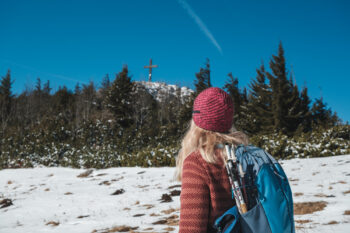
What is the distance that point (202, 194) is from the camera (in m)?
1.17

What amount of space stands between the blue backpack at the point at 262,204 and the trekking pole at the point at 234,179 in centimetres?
3

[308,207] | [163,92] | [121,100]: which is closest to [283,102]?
[121,100]

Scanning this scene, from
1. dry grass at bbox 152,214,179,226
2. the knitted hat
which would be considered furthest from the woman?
dry grass at bbox 152,214,179,226

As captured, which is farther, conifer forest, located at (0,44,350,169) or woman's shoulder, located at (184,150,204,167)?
conifer forest, located at (0,44,350,169)

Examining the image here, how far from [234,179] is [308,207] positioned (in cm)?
374

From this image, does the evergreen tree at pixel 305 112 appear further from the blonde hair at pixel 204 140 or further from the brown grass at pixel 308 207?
the blonde hair at pixel 204 140

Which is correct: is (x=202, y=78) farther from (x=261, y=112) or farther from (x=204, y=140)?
(x=204, y=140)

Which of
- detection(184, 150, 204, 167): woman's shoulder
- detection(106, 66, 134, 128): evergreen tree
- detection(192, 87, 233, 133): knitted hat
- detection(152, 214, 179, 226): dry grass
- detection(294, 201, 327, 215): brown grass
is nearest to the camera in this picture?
detection(184, 150, 204, 167): woman's shoulder

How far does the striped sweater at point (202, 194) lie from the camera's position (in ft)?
3.78

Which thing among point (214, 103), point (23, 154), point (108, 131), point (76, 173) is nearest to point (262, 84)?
point (108, 131)

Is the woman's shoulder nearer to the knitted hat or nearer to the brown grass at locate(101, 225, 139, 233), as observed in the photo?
the knitted hat

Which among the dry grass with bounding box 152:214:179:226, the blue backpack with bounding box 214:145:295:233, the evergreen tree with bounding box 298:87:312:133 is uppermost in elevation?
the evergreen tree with bounding box 298:87:312:133

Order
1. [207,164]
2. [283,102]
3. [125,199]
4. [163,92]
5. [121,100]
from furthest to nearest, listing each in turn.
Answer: [163,92] < [121,100] < [283,102] < [125,199] < [207,164]

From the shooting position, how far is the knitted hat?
137 centimetres
